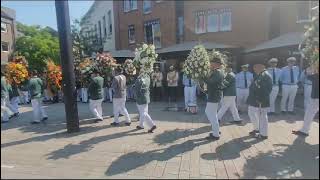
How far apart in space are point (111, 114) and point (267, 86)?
622cm

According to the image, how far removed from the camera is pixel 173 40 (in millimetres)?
24281

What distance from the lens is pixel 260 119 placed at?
789 cm

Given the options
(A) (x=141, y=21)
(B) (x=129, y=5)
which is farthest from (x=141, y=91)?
(B) (x=129, y=5)

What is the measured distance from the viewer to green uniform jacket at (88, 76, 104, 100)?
10461 millimetres

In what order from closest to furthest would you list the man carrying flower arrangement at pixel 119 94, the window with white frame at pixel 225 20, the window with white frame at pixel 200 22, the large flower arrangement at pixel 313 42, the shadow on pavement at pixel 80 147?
the large flower arrangement at pixel 313 42, the shadow on pavement at pixel 80 147, the man carrying flower arrangement at pixel 119 94, the window with white frame at pixel 225 20, the window with white frame at pixel 200 22

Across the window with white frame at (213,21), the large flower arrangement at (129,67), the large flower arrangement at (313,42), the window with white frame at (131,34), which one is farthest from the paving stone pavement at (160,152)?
the window with white frame at (131,34)

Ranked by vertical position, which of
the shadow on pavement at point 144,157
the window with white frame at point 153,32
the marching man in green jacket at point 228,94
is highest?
the window with white frame at point 153,32

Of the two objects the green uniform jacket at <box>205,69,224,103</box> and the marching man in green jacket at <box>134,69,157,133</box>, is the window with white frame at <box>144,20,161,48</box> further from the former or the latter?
the green uniform jacket at <box>205,69,224,103</box>

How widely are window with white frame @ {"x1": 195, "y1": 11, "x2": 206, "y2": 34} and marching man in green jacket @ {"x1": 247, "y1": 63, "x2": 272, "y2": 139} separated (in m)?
15.7

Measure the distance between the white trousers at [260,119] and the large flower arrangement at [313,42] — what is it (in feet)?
5.39

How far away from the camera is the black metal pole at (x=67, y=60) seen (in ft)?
28.7

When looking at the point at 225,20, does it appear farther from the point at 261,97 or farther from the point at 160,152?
the point at 160,152

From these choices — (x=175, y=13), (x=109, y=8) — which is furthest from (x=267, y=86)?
(x=109, y=8)

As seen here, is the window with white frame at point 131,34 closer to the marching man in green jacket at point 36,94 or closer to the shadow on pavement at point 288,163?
the marching man in green jacket at point 36,94
